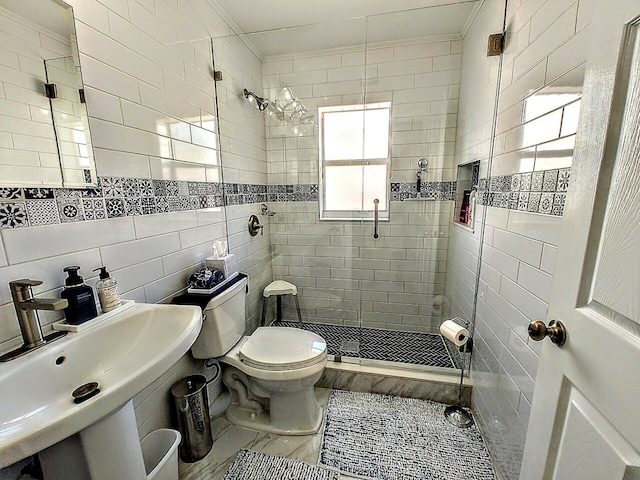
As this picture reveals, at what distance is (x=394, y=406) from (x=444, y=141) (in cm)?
200

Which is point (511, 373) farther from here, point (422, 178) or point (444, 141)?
point (444, 141)

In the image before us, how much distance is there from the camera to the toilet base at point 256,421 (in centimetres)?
152

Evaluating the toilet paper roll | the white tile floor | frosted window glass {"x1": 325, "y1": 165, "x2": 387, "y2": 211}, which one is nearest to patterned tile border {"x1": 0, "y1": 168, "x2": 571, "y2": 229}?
the toilet paper roll

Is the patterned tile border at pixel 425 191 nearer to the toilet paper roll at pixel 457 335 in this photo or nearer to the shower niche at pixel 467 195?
the shower niche at pixel 467 195

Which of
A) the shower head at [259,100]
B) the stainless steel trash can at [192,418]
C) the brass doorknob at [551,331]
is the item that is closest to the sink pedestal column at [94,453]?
the stainless steel trash can at [192,418]

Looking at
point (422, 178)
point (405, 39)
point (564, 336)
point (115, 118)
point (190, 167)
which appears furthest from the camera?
point (422, 178)

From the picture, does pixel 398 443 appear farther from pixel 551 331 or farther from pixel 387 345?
pixel 551 331

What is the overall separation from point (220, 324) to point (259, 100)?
1.78 m

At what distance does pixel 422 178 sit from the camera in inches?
89.6

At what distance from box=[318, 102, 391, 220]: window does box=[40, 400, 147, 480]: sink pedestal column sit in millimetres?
1933

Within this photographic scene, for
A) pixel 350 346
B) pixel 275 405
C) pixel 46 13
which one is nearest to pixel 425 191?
pixel 350 346

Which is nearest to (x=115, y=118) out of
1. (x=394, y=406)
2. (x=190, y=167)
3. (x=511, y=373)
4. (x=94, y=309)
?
(x=190, y=167)

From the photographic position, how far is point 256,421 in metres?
1.58

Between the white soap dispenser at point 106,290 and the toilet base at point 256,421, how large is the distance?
105 centimetres
